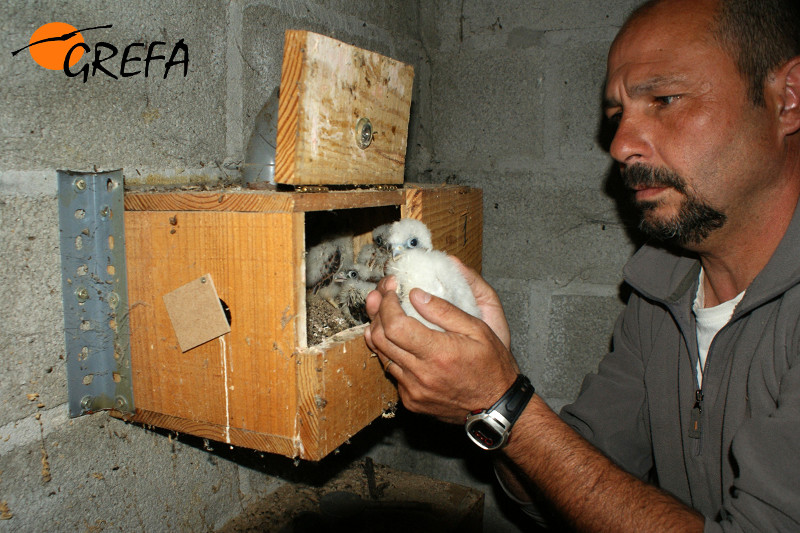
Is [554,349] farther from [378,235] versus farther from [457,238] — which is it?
[378,235]

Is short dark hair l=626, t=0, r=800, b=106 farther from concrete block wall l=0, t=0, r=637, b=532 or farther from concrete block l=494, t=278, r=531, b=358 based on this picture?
concrete block l=494, t=278, r=531, b=358

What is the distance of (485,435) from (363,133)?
28.5 inches

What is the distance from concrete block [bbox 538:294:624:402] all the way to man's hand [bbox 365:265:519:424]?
1.21 m

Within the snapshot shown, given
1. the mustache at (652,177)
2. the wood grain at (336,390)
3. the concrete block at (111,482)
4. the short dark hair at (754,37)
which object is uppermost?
the short dark hair at (754,37)

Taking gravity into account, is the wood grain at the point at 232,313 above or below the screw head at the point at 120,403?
above

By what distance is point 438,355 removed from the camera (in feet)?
3.47

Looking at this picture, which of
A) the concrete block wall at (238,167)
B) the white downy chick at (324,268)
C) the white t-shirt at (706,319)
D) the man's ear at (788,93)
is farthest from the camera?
the white downy chick at (324,268)

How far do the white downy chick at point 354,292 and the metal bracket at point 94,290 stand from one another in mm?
568

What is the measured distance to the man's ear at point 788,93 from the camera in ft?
3.99

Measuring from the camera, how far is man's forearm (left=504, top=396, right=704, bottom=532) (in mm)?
1018

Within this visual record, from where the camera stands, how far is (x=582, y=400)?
1.63 meters

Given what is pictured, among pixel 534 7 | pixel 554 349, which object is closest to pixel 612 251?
pixel 554 349

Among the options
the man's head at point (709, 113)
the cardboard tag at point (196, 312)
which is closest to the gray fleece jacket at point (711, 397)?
the man's head at point (709, 113)

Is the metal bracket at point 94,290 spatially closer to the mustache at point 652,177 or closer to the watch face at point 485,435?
the watch face at point 485,435
